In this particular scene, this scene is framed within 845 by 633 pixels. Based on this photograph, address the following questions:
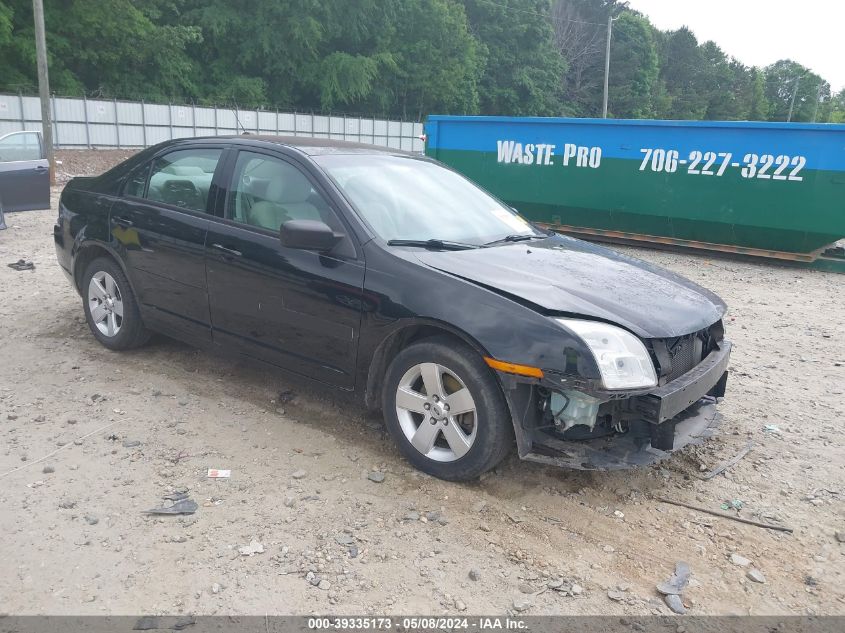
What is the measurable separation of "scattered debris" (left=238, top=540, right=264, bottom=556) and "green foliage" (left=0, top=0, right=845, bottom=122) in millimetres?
33137

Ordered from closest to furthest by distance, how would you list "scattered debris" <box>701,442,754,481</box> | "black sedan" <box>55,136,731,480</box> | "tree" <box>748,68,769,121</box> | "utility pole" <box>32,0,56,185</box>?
"black sedan" <box>55,136,731,480</box>
"scattered debris" <box>701,442,754,481</box>
"utility pole" <box>32,0,56,185</box>
"tree" <box>748,68,769,121</box>

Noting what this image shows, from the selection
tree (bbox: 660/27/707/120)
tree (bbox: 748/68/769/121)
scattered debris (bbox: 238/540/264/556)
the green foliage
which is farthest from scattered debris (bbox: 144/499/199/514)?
tree (bbox: 748/68/769/121)

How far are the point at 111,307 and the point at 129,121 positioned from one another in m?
26.7

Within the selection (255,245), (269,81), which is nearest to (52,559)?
(255,245)

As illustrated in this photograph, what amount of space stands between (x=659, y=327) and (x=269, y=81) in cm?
4602

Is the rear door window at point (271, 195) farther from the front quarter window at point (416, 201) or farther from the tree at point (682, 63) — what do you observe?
the tree at point (682, 63)

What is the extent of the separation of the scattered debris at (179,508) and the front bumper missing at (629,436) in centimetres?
155

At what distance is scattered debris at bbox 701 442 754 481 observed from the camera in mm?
3812

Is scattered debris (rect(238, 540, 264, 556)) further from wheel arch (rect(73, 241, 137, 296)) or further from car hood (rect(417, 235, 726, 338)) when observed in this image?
wheel arch (rect(73, 241, 137, 296))

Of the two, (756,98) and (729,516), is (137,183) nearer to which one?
(729,516)

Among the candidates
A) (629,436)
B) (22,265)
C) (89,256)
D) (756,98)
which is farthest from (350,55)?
(756,98)

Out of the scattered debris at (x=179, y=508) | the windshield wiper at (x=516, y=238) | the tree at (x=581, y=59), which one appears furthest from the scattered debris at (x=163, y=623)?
the tree at (x=581, y=59)

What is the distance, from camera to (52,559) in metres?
2.89

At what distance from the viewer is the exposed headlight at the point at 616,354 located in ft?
10.2
